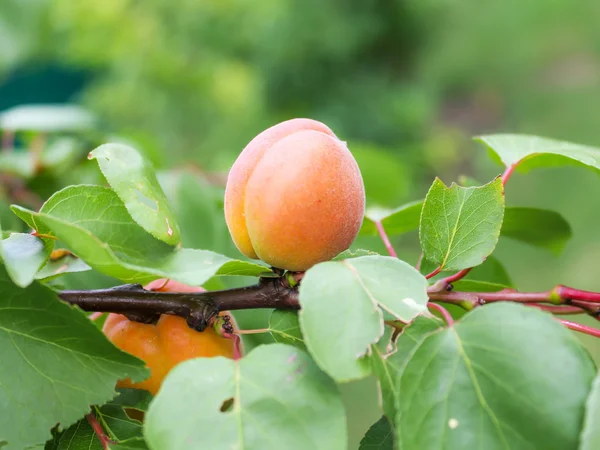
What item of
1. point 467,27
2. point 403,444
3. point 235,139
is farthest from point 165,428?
point 467,27

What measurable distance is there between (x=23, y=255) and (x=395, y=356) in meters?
0.19

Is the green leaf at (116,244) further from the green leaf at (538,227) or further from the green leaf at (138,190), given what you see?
the green leaf at (538,227)

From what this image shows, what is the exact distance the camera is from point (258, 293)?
350 mm

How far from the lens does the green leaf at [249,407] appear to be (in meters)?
0.27

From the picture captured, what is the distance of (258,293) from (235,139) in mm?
1982

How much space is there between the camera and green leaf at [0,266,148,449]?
1.02ft

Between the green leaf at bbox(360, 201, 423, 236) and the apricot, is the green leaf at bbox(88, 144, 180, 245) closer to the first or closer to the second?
the apricot

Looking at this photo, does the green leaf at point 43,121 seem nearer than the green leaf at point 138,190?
No

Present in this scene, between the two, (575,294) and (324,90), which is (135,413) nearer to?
(575,294)

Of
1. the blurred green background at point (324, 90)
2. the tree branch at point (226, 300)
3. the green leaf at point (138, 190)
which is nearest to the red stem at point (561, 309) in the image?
the tree branch at point (226, 300)

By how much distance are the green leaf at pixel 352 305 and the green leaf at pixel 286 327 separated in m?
0.05

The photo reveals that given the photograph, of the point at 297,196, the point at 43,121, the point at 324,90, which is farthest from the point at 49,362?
the point at 324,90

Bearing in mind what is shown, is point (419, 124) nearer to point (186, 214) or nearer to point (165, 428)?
point (186, 214)

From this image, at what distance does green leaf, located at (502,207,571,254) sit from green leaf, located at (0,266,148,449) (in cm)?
30
